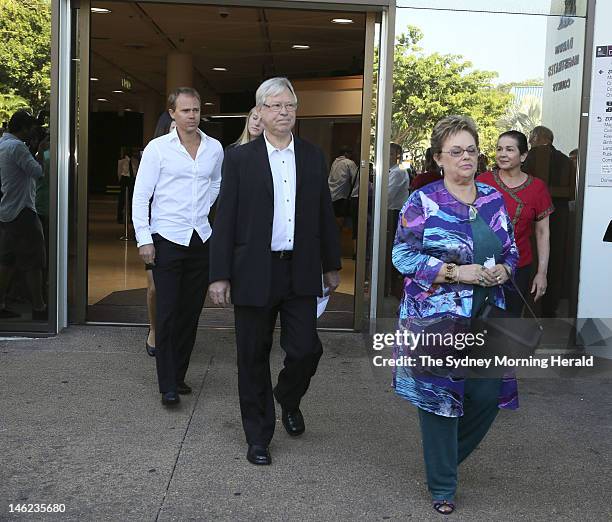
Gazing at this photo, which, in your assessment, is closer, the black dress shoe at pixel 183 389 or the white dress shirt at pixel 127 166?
the black dress shoe at pixel 183 389

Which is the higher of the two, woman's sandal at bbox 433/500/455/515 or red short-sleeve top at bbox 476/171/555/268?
red short-sleeve top at bbox 476/171/555/268

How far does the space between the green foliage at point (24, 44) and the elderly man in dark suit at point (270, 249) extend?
132 inches

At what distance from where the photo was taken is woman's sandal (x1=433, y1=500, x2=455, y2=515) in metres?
3.85

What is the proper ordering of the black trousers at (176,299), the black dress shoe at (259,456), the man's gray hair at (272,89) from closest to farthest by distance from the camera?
the man's gray hair at (272,89) → the black dress shoe at (259,456) → the black trousers at (176,299)

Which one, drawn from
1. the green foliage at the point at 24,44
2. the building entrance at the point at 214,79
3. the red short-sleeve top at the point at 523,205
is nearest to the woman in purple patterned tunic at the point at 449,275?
the red short-sleeve top at the point at 523,205

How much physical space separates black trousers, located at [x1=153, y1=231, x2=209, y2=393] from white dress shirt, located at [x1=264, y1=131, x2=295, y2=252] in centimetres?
113

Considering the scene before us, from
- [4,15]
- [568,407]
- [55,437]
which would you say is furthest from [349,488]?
[4,15]

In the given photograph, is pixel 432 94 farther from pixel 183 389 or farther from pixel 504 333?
pixel 504 333

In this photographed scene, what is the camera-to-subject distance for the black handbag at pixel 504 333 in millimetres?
3809

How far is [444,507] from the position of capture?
3854 mm

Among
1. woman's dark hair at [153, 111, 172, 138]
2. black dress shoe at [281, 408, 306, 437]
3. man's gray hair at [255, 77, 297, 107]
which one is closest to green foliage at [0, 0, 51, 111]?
woman's dark hair at [153, 111, 172, 138]

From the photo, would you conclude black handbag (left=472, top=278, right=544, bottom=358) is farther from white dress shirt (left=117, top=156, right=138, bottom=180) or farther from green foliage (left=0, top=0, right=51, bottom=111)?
white dress shirt (left=117, top=156, right=138, bottom=180)

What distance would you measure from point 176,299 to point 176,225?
1.47 feet

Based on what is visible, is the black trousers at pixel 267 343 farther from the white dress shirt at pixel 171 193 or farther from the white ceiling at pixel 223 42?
the white ceiling at pixel 223 42
